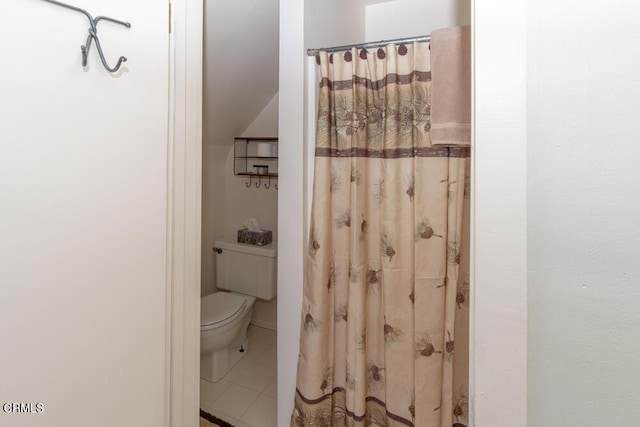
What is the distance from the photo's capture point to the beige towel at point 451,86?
3.66ft

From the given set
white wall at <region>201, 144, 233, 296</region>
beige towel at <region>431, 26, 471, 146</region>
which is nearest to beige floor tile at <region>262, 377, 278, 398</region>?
white wall at <region>201, 144, 233, 296</region>

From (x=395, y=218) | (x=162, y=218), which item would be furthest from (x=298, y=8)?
(x=162, y=218)

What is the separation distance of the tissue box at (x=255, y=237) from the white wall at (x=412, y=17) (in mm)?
1558

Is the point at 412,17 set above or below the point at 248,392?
above

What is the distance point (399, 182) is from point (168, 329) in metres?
0.97

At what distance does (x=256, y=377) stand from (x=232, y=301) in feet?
1.78

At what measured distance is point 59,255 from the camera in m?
0.56

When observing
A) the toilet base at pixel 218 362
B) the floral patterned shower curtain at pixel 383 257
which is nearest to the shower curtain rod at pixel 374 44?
the floral patterned shower curtain at pixel 383 257

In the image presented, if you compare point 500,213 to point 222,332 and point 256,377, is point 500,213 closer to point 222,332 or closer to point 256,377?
point 222,332

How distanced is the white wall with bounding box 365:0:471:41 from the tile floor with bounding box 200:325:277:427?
2.29 meters

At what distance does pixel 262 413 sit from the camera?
1.83 meters

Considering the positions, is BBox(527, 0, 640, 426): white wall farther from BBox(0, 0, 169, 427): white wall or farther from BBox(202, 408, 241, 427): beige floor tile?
BBox(202, 408, 241, 427): beige floor tile

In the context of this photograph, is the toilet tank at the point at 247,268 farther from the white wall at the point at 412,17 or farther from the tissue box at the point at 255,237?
the white wall at the point at 412,17

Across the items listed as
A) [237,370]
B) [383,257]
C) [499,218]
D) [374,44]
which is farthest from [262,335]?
[499,218]
